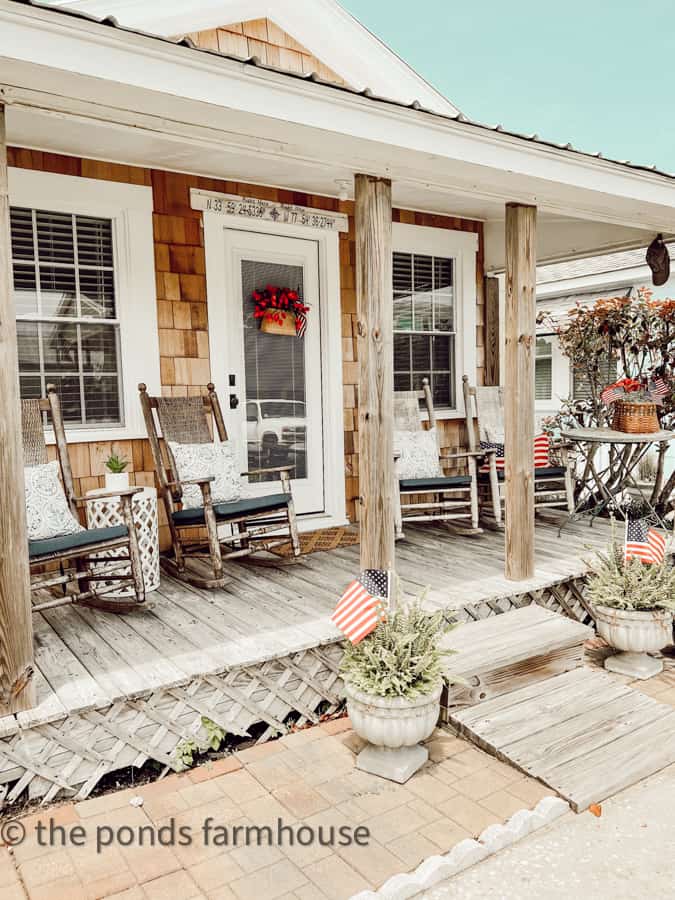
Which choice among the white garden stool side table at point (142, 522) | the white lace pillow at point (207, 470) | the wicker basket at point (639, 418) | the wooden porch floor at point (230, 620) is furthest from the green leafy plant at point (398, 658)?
the wicker basket at point (639, 418)

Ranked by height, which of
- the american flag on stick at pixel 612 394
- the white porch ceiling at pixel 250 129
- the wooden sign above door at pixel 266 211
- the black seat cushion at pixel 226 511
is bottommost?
the black seat cushion at pixel 226 511

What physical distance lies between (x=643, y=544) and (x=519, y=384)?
3.32 feet

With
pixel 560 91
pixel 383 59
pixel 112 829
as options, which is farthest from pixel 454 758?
pixel 560 91

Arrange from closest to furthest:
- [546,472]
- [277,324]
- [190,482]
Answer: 1. [190,482]
2. [277,324]
3. [546,472]

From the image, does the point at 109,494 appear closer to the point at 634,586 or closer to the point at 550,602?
the point at 550,602

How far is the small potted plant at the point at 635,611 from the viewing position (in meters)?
3.48

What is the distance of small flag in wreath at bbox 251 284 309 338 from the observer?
492cm

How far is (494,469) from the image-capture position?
5215 millimetres

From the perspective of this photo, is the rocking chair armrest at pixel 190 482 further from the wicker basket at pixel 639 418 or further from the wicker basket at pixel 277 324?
the wicker basket at pixel 639 418

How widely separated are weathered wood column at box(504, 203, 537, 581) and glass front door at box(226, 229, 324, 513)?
64.5 inches

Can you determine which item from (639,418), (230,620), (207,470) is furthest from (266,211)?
(639,418)

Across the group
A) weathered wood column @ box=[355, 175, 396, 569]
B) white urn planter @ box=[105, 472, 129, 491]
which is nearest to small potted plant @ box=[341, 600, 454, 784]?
weathered wood column @ box=[355, 175, 396, 569]

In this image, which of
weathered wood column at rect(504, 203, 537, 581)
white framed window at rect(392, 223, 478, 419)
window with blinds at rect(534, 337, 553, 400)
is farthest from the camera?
window with blinds at rect(534, 337, 553, 400)

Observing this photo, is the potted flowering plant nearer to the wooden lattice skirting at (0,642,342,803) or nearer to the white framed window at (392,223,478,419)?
the white framed window at (392,223,478,419)
